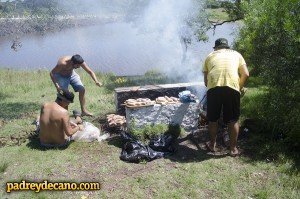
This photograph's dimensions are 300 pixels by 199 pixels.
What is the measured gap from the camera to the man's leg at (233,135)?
604 cm

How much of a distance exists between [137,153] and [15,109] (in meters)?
5.07

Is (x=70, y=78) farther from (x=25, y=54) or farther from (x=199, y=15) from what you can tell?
(x=25, y=54)

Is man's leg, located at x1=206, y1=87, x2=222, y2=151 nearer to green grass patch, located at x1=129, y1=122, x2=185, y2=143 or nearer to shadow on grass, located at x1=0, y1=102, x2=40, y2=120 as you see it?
green grass patch, located at x1=129, y1=122, x2=185, y2=143

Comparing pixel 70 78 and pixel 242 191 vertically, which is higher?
pixel 70 78

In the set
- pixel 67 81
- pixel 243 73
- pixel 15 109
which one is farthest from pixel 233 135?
pixel 15 109

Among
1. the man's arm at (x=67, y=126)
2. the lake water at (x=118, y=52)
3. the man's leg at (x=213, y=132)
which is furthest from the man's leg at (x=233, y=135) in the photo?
the lake water at (x=118, y=52)

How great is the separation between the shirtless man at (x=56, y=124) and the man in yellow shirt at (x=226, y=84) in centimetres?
257

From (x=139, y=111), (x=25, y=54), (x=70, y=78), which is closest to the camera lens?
(x=139, y=111)

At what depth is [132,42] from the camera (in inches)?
1254

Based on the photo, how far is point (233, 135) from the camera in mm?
6066

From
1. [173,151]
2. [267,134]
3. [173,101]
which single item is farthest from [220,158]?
[173,101]

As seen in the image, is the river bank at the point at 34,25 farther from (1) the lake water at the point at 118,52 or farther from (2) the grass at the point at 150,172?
(2) the grass at the point at 150,172

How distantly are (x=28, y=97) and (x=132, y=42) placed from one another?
2137cm

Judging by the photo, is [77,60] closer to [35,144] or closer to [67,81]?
[67,81]
